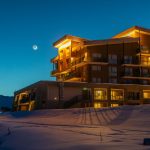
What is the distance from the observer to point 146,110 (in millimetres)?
31188

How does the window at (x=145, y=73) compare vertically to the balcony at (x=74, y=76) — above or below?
above

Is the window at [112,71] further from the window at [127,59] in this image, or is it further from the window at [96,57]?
the window at [96,57]

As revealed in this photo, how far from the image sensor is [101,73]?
65250 mm

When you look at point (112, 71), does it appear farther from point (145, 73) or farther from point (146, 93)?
point (146, 93)

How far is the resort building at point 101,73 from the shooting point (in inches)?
2119

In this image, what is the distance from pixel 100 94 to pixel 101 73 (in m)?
9.05

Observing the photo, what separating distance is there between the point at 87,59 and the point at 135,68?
10269mm

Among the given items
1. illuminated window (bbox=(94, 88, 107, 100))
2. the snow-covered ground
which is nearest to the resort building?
illuminated window (bbox=(94, 88, 107, 100))

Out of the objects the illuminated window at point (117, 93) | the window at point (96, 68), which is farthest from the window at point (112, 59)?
the illuminated window at point (117, 93)

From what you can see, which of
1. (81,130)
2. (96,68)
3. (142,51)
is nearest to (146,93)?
(142,51)

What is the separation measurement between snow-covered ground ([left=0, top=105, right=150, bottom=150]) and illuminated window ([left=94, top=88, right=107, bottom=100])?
17.4 metres

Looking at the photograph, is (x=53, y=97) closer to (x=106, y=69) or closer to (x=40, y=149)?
(x=106, y=69)

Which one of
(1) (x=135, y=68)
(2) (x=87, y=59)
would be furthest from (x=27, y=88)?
(1) (x=135, y=68)

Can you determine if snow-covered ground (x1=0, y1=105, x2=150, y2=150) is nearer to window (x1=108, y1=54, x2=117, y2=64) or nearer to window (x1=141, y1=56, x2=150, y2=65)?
→ window (x1=108, y1=54, x2=117, y2=64)
